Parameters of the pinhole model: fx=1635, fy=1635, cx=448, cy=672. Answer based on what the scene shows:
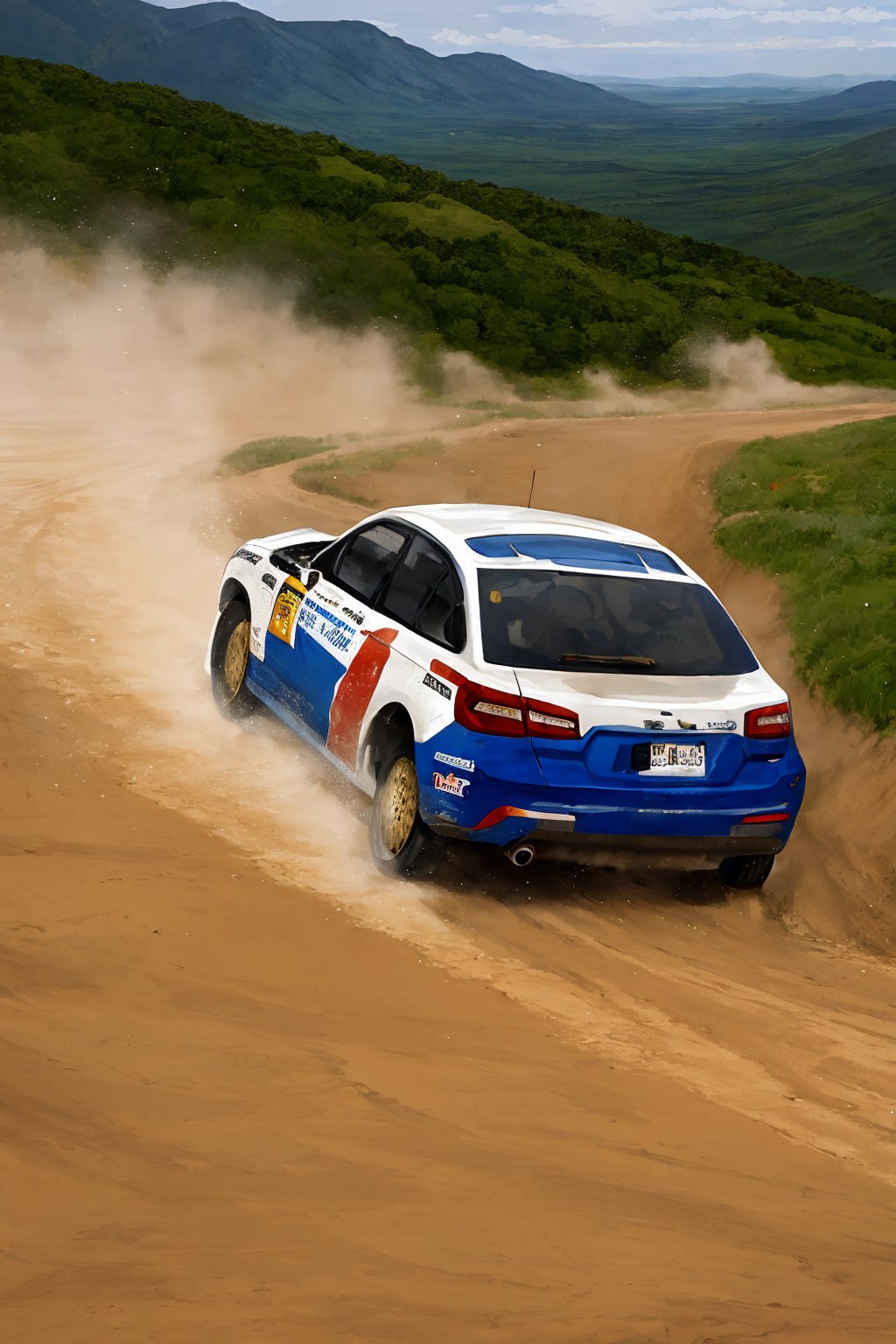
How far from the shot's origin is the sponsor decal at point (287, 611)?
30.1 feet

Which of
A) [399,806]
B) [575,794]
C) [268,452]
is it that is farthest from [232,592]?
[268,452]

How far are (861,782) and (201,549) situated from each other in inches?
369

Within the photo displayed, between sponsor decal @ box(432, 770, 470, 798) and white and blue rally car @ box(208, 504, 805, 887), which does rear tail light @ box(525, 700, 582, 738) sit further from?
sponsor decal @ box(432, 770, 470, 798)

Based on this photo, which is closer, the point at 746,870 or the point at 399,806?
the point at 399,806

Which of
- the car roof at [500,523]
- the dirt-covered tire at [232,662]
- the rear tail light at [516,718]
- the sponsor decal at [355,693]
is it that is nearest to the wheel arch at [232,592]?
the dirt-covered tire at [232,662]

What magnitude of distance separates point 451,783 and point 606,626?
122 cm

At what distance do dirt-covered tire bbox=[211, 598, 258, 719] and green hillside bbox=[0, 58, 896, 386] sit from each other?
40.4m

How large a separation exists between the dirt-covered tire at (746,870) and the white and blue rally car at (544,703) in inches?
0.5

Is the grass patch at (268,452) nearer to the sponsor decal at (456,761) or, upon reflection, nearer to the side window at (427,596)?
the side window at (427,596)

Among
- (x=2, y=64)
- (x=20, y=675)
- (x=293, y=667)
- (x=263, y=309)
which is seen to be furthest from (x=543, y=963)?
(x=2, y=64)

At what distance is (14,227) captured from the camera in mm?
49969

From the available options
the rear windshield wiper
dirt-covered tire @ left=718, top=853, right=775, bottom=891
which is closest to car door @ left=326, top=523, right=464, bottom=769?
the rear windshield wiper

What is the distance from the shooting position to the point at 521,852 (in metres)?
7.25

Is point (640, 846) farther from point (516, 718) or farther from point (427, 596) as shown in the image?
point (427, 596)
